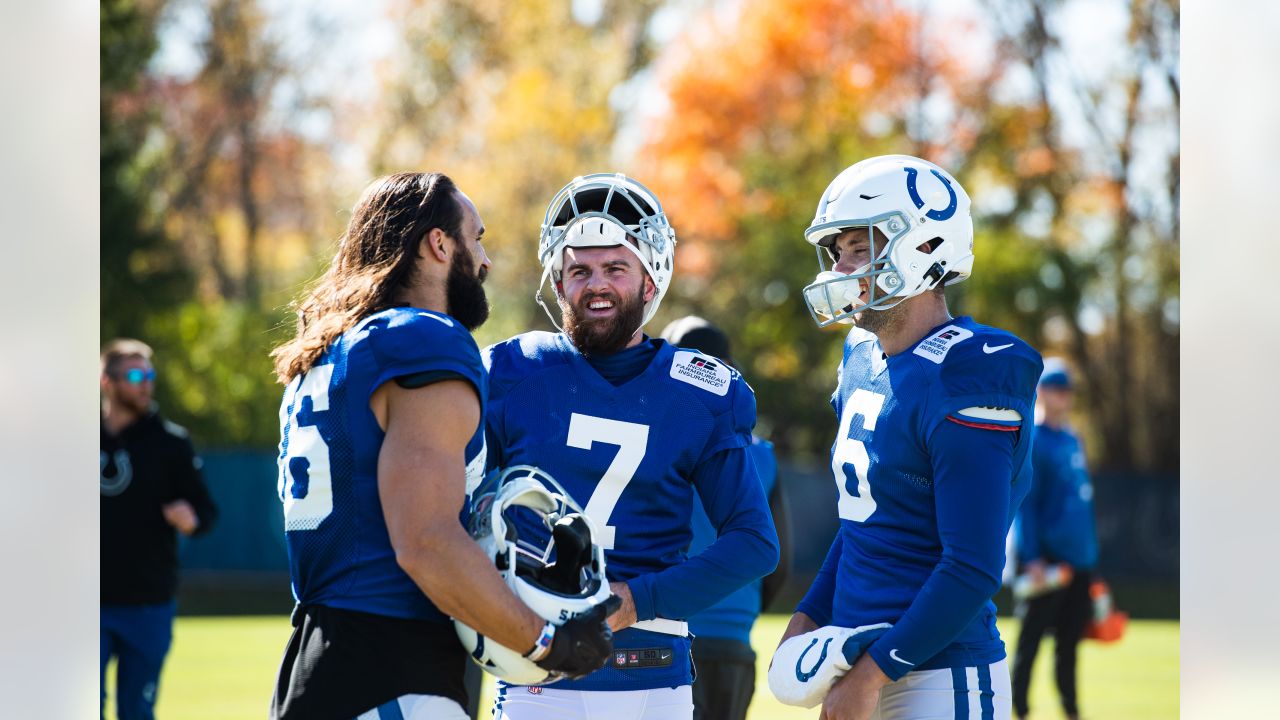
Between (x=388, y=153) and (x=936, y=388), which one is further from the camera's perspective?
(x=388, y=153)

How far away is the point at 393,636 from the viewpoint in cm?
275

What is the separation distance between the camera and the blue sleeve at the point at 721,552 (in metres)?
3.32

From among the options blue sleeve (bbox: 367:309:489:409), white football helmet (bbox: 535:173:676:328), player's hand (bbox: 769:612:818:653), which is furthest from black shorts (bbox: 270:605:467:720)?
white football helmet (bbox: 535:173:676:328)

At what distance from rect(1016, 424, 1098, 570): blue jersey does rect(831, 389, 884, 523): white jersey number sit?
5318 mm

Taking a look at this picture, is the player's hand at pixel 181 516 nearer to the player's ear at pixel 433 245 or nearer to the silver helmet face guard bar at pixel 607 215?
the silver helmet face guard bar at pixel 607 215

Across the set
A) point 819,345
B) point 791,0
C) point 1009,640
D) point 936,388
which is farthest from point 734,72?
point 936,388

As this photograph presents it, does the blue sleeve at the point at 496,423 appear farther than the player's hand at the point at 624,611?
Yes

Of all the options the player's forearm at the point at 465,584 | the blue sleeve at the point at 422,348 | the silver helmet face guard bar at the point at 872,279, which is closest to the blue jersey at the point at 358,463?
the blue sleeve at the point at 422,348

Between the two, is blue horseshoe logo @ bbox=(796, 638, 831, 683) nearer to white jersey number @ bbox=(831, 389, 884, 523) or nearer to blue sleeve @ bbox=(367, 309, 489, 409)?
white jersey number @ bbox=(831, 389, 884, 523)

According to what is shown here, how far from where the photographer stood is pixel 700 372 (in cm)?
361

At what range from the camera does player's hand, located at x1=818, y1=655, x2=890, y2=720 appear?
9.86 ft

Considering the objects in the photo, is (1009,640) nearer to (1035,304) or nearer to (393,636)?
(393,636)

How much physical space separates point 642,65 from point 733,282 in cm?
659

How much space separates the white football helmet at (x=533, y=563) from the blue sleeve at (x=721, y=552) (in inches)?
18.1
